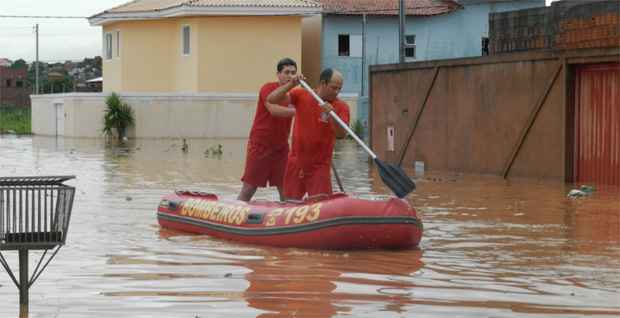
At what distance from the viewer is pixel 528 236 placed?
1428cm

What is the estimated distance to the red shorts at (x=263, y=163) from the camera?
574 inches

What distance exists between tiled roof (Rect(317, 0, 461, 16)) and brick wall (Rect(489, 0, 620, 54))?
108 feet

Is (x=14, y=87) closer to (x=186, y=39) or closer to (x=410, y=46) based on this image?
(x=410, y=46)

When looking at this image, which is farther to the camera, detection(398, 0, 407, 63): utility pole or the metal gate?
detection(398, 0, 407, 63): utility pole

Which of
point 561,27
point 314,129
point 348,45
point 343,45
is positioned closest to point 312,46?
point 343,45

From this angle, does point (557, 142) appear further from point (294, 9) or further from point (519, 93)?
point (294, 9)

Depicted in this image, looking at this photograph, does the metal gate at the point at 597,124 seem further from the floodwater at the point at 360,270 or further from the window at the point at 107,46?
the window at the point at 107,46

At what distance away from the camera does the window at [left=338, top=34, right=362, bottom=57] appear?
196ft

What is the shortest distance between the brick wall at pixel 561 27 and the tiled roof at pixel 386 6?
32767 millimetres

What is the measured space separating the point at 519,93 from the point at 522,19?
218cm

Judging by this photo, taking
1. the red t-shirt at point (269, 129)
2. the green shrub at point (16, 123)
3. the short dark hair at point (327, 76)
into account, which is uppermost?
the short dark hair at point (327, 76)

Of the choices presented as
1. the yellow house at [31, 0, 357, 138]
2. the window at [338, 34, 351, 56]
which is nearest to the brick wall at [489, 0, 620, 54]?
the yellow house at [31, 0, 357, 138]

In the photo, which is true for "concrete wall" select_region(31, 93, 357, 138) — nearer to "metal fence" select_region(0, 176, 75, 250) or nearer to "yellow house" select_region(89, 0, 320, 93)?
"yellow house" select_region(89, 0, 320, 93)

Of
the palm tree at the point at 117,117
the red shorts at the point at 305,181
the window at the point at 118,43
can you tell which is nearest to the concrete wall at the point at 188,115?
the palm tree at the point at 117,117
